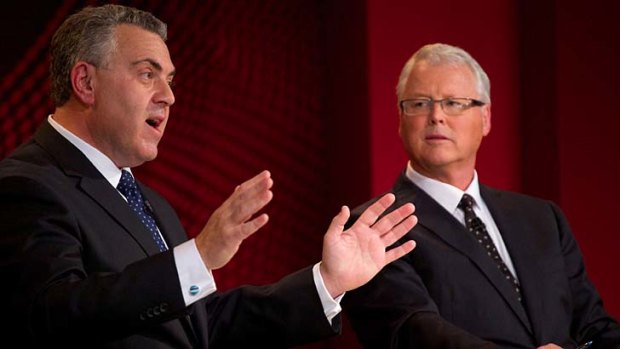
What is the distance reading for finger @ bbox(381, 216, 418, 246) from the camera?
6.86 ft

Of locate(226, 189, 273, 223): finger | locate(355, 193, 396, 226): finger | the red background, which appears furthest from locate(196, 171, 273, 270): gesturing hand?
the red background

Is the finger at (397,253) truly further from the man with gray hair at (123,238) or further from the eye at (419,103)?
the eye at (419,103)

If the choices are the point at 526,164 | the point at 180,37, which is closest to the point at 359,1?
the point at 180,37

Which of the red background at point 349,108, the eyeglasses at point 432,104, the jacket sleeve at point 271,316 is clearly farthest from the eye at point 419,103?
the jacket sleeve at point 271,316

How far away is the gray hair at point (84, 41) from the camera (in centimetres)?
214

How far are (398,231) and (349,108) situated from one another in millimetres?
1528

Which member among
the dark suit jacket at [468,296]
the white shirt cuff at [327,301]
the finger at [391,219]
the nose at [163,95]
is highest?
the nose at [163,95]

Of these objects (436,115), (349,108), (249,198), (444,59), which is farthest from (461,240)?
(349,108)

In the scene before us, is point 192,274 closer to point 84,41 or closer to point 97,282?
point 97,282

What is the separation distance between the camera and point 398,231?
2.11m

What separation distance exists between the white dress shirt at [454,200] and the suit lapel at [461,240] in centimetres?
4

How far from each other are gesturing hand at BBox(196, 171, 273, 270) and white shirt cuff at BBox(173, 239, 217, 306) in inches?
0.5

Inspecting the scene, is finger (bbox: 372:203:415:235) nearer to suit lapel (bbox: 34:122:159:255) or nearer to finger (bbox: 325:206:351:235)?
finger (bbox: 325:206:351:235)

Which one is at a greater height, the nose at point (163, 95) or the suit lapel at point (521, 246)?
the nose at point (163, 95)
